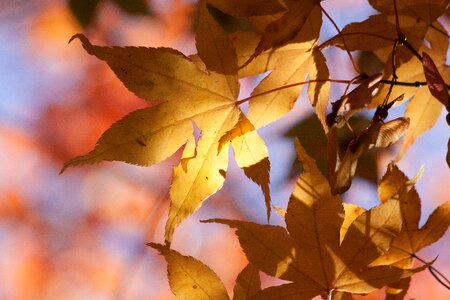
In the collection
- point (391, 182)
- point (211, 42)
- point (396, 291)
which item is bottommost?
point (396, 291)

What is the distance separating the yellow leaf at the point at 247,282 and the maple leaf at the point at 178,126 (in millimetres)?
90

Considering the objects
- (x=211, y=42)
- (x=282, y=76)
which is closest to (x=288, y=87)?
(x=282, y=76)

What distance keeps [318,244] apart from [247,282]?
0.10 m

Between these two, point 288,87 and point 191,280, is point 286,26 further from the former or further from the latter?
point 191,280

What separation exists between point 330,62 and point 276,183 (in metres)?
0.31

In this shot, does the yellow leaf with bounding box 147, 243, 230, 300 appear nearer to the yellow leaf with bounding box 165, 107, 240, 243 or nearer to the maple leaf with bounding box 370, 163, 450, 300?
the yellow leaf with bounding box 165, 107, 240, 243

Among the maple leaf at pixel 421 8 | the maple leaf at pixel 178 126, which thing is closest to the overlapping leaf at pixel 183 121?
the maple leaf at pixel 178 126

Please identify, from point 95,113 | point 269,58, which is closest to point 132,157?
point 269,58

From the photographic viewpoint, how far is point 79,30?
133 cm

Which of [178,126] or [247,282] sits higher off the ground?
[178,126]

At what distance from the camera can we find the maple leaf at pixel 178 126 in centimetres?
54

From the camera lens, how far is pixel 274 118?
0.64 meters

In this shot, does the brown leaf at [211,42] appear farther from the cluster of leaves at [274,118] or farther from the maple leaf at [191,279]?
the maple leaf at [191,279]

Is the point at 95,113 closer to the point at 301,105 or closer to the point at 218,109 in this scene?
the point at 301,105
